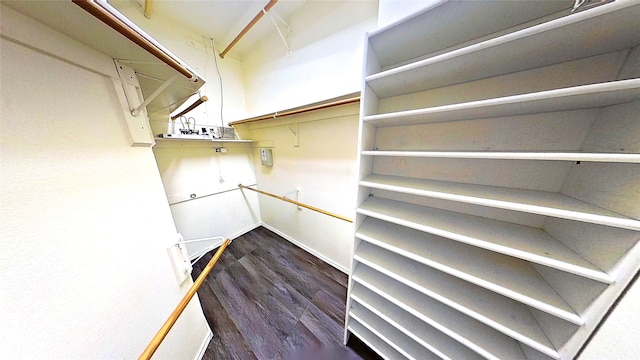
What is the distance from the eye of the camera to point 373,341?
1.09 metres

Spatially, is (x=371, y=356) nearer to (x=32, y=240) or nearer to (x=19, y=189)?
(x=32, y=240)

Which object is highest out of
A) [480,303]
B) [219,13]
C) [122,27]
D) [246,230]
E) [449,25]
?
[219,13]

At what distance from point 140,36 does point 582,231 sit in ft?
5.56

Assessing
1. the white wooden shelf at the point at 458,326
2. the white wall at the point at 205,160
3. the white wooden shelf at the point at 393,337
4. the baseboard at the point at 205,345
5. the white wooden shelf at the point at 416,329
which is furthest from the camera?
the white wall at the point at 205,160

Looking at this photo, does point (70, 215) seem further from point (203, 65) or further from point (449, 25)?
point (203, 65)

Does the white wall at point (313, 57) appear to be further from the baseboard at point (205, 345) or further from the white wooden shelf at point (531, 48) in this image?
the baseboard at point (205, 345)

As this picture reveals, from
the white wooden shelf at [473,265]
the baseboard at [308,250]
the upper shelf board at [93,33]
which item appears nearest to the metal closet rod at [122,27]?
the upper shelf board at [93,33]

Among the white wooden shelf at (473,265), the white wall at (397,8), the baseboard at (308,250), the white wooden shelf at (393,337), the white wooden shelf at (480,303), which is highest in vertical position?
the white wall at (397,8)

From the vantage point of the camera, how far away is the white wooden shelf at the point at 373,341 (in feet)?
3.36

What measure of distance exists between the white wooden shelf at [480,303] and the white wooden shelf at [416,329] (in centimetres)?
17

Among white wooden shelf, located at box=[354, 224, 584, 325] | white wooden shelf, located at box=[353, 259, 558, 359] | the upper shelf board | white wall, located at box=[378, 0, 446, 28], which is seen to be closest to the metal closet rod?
the upper shelf board

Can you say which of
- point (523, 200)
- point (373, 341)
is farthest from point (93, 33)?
point (373, 341)

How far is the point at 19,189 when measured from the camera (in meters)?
0.44

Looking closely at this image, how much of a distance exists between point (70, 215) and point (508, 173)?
70.2 inches
